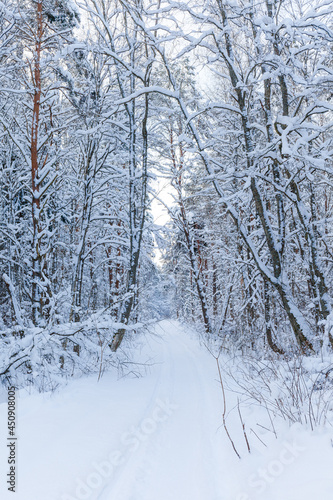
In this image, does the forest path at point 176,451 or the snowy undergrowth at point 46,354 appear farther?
the snowy undergrowth at point 46,354

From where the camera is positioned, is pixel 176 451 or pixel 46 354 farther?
pixel 46 354

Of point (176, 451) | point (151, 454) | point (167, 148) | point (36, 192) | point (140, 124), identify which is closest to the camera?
point (151, 454)

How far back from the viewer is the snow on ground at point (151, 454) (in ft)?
7.13

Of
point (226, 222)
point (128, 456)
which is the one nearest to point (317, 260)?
point (128, 456)

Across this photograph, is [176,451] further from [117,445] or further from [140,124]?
[140,124]

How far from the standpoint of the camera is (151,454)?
115 inches

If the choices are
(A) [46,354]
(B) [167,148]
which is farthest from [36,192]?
(A) [46,354]

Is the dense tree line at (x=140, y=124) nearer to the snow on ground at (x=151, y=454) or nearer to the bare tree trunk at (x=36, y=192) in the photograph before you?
the bare tree trunk at (x=36, y=192)

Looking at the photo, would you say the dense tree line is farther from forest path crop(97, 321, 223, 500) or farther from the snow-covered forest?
forest path crop(97, 321, 223, 500)

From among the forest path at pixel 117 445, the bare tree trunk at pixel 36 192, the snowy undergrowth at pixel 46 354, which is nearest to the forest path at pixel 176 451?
the forest path at pixel 117 445

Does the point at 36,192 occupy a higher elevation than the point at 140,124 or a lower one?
lower

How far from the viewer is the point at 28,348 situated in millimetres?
4730

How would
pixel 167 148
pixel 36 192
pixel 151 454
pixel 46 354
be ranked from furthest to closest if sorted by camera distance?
pixel 167 148, pixel 36 192, pixel 46 354, pixel 151 454

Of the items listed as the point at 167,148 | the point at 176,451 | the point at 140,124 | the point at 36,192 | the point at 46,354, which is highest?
the point at 140,124
